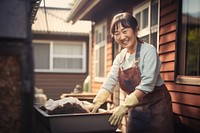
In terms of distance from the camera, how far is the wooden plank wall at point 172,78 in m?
3.44

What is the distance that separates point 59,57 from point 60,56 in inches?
2.8

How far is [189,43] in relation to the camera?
11.9 ft

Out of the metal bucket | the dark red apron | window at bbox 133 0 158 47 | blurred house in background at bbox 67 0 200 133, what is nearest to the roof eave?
blurred house in background at bbox 67 0 200 133

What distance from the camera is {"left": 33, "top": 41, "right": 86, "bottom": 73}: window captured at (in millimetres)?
14102

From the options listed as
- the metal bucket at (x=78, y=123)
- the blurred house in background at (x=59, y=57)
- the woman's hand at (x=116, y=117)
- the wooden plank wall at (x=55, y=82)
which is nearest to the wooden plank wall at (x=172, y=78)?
the woman's hand at (x=116, y=117)

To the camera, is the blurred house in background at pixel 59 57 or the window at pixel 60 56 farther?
the window at pixel 60 56

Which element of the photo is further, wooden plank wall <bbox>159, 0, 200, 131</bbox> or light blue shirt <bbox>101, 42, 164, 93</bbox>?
wooden plank wall <bbox>159, 0, 200, 131</bbox>

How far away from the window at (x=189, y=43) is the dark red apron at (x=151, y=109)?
1.95 feet

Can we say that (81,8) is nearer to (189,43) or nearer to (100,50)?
(100,50)

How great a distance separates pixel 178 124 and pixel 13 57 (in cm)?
275

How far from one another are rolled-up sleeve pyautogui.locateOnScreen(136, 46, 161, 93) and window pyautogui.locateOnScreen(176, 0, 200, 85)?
0.80 m

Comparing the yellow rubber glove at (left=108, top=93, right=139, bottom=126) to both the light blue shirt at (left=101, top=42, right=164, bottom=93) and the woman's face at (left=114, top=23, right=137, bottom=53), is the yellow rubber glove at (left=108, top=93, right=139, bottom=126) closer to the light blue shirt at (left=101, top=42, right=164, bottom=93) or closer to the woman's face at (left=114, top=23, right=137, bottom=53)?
the light blue shirt at (left=101, top=42, right=164, bottom=93)

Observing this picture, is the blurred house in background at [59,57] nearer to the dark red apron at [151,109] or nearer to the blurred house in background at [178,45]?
the blurred house in background at [178,45]

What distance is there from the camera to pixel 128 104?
266cm
